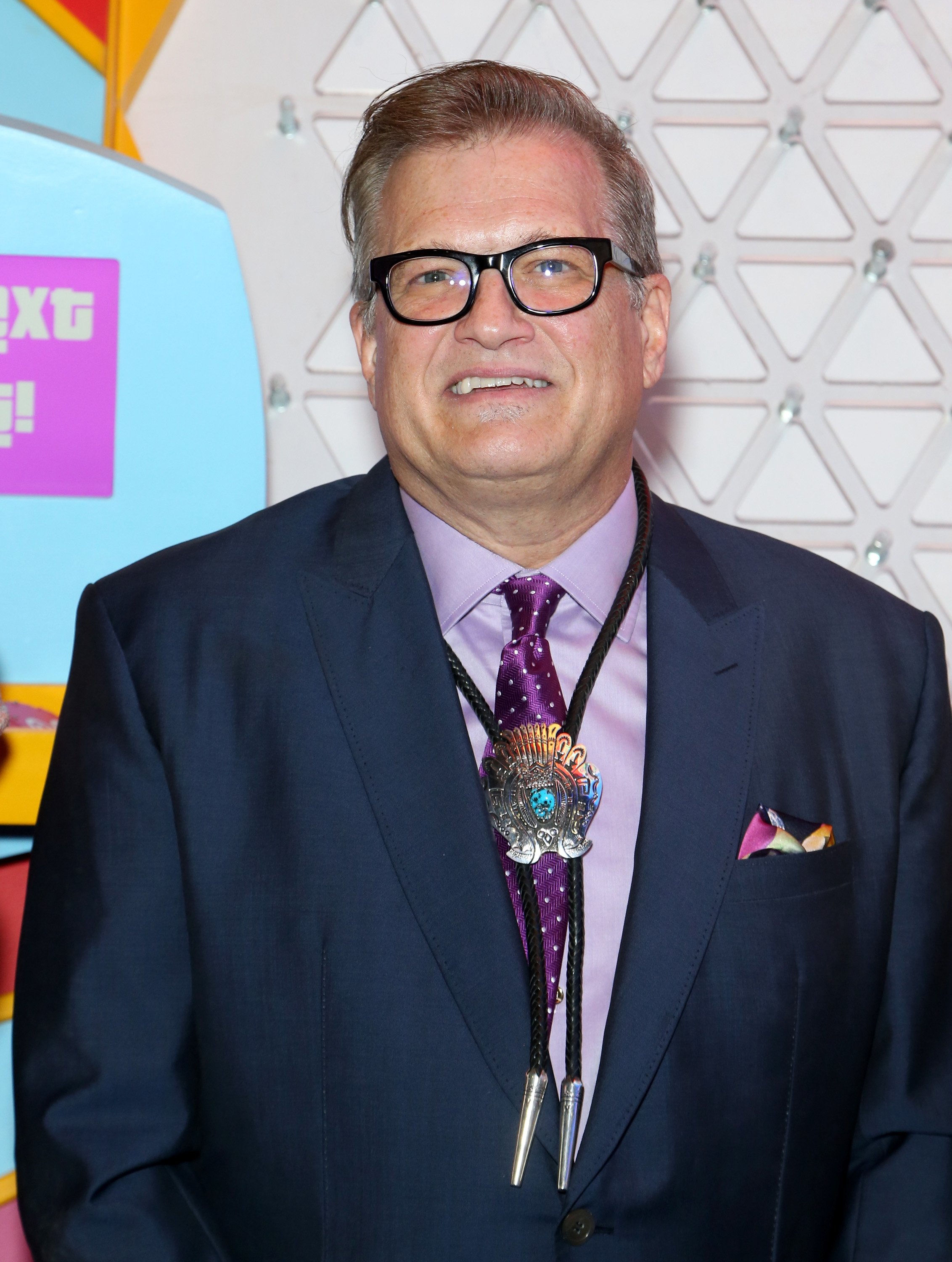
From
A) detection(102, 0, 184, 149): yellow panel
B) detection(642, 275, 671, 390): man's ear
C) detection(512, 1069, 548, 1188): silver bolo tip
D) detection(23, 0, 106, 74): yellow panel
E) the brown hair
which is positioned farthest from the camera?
detection(102, 0, 184, 149): yellow panel

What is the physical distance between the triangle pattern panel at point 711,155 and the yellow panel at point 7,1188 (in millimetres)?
1465

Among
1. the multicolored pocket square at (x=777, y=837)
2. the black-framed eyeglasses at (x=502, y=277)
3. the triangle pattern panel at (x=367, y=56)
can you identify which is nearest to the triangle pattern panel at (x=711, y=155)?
the triangle pattern panel at (x=367, y=56)

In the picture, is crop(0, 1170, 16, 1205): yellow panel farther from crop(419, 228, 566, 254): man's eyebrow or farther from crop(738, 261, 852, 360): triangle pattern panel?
crop(738, 261, 852, 360): triangle pattern panel

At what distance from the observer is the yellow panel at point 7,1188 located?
1.35 m

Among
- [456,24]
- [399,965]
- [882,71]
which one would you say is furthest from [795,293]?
[399,965]

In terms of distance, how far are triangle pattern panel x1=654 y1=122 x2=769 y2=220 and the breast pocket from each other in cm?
99

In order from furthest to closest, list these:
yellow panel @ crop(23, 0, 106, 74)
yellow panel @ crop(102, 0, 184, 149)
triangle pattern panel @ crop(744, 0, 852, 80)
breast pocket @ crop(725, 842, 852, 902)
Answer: triangle pattern panel @ crop(744, 0, 852, 80) → yellow panel @ crop(102, 0, 184, 149) → yellow panel @ crop(23, 0, 106, 74) → breast pocket @ crop(725, 842, 852, 902)

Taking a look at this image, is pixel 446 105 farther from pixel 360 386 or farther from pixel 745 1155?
pixel 745 1155

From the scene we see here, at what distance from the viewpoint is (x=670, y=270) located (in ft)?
5.80

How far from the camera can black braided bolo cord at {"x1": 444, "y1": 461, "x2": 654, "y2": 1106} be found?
1.03 metres

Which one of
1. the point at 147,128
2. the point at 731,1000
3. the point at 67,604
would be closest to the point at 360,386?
the point at 147,128

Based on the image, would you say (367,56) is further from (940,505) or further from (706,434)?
(940,505)

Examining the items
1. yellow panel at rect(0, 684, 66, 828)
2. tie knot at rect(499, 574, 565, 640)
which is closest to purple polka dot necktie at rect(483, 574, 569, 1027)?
tie knot at rect(499, 574, 565, 640)

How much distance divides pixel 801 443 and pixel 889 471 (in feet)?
0.43
